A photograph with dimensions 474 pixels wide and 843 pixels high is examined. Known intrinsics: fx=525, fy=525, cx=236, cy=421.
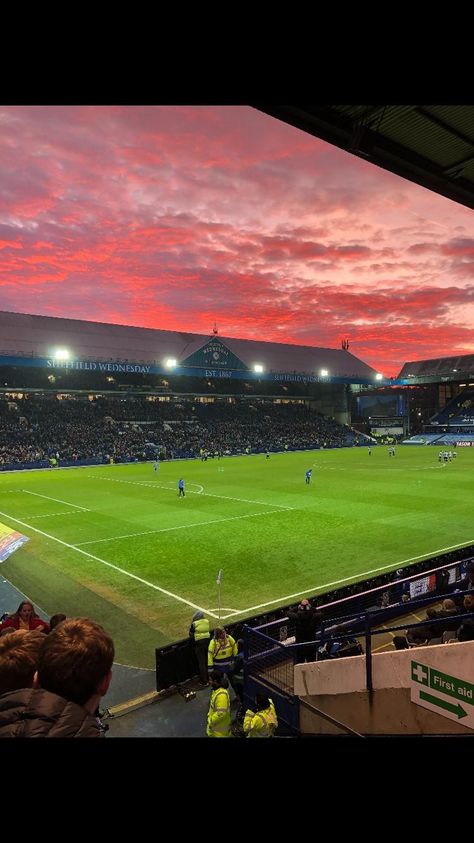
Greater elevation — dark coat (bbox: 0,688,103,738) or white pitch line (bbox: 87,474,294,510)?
dark coat (bbox: 0,688,103,738)

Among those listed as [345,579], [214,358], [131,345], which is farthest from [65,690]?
[214,358]

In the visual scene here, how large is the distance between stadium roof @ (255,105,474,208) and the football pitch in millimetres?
9584

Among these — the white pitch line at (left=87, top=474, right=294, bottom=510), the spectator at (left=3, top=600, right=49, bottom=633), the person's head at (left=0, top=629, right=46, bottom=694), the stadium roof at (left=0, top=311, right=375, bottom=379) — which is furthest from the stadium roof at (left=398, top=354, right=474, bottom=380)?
the person's head at (left=0, top=629, right=46, bottom=694)

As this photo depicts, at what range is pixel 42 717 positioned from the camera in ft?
7.87

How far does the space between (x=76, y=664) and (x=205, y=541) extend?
700 inches

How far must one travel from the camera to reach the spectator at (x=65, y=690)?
93.3 inches

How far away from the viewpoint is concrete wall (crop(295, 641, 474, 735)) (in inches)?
205

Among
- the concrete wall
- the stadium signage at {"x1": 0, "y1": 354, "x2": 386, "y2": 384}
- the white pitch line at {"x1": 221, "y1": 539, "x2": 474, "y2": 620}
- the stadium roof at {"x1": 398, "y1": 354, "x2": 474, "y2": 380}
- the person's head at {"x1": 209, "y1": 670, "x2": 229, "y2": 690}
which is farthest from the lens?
the stadium roof at {"x1": 398, "y1": 354, "x2": 474, "y2": 380}

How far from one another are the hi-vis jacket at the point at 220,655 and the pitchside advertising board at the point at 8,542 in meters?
9.98

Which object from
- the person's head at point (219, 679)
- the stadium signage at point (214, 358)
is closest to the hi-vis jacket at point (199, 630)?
the person's head at point (219, 679)

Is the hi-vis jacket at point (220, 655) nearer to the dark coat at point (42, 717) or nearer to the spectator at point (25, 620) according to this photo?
the spectator at point (25, 620)

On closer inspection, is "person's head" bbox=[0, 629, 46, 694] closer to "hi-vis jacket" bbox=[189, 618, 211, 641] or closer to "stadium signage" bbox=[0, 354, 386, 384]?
"hi-vis jacket" bbox=[189, 618, 211, 641]
